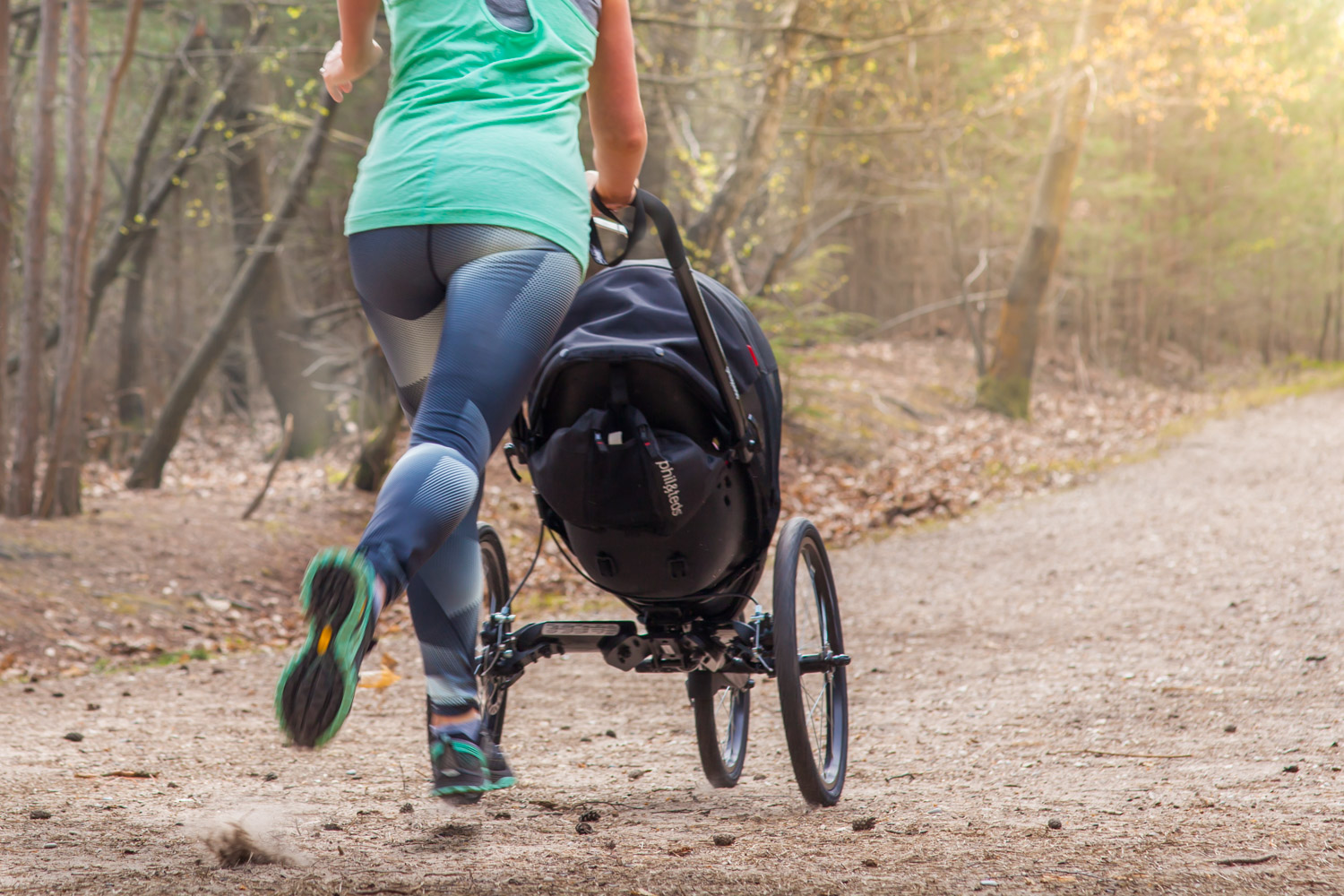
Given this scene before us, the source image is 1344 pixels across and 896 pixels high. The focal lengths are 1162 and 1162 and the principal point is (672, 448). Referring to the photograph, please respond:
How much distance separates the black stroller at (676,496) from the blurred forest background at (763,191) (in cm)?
545

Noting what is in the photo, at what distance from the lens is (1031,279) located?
633 inches

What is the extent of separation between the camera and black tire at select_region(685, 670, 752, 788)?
130 inches

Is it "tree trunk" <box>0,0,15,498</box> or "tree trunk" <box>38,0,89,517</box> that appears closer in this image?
"tree trunk" <box>0,0,15,498</box>

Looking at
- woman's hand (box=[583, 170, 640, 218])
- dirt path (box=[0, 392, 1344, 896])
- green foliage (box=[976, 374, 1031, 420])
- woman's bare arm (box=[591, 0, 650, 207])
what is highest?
woman's bare arm (box=[591, 0, 650, 207])

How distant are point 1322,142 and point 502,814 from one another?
24296 millimetres

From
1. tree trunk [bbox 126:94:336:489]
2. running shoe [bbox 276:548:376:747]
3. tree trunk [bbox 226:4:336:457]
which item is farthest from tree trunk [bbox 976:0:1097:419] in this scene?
running shoe [bbox 276:548:376:747]

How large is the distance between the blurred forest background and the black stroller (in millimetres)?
5450

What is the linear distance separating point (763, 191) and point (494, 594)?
1451 cm

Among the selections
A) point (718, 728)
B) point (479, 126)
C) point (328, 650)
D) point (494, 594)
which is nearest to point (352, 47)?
point (479, 126)

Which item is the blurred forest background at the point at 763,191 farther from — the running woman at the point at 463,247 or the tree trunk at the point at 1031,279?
the running woman at the point at 463,247

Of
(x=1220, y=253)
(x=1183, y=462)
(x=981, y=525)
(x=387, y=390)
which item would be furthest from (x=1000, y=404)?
(x=1220, y=253)

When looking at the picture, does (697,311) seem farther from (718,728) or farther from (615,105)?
(718,728)

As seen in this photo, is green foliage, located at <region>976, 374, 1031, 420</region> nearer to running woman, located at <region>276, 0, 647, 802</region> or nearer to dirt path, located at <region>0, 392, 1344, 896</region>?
dirt path, located at <region>0, 392, 1344, 896</region>

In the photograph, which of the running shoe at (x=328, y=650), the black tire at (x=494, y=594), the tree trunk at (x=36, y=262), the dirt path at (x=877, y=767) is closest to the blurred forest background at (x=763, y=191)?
the tree trunk at (x=36, y=262)
